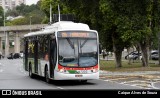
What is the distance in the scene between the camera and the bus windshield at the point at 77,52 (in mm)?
21875

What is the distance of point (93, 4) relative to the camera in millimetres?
40562

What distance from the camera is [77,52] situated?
2195cm

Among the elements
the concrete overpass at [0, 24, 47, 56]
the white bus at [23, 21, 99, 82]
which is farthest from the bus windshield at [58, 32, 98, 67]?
the concrete overpass at [0, 24, 47, 56]

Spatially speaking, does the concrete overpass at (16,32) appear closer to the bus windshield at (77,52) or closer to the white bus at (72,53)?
the white bus at (72,53)

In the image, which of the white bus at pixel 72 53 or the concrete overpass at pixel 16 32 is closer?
the white bus at pixel 72 53

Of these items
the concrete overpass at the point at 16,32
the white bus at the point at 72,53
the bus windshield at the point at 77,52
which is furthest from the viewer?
the concrete overpass at the point at 16,32

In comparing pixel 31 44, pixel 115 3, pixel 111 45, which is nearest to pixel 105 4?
pixel 115 3

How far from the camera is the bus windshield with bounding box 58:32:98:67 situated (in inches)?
861

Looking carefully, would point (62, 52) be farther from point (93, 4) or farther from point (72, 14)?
point (72, 14)

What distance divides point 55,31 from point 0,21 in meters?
144

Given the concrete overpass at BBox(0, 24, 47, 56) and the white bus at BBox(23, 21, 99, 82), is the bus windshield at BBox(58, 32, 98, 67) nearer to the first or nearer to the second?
the white bus at BBox(23, 21, 99, 82)

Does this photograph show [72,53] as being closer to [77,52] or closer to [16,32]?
[77,52]

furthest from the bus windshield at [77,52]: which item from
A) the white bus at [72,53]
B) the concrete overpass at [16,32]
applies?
the concrete overpass at [16,32]

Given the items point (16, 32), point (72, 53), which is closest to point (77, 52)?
point (72, 53)
